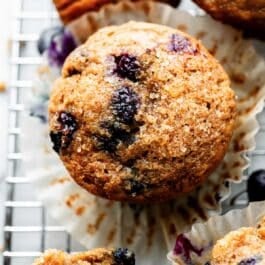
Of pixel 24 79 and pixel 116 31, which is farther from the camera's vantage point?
pixel 24 79

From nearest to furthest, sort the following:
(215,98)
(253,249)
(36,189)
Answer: (253,249) → (215,98) → (36,189)

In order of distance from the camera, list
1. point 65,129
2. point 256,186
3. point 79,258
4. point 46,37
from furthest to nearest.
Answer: point 46,37, point 256,186, point 65,129, point 79,258

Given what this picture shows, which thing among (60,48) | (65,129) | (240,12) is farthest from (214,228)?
(60,48)

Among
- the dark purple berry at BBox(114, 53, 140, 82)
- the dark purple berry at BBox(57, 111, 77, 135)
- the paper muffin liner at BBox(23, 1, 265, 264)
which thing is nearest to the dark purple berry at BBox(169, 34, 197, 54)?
the dark purple berry at BBox(114, 53, 140, 82)

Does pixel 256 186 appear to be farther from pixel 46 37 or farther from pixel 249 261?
pixel 46 37

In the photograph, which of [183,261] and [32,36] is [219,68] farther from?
[32,36]

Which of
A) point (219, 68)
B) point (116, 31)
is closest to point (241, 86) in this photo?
point (219, 68)

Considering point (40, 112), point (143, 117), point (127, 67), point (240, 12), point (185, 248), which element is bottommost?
point (185, 248)

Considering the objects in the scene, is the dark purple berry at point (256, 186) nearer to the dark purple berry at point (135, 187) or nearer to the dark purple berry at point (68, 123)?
the dark purple berry at point (135, 187)
